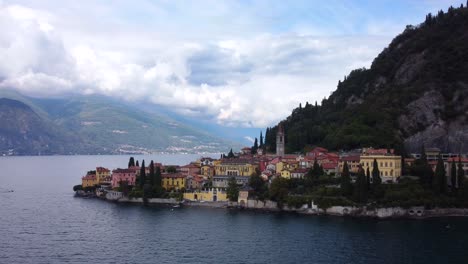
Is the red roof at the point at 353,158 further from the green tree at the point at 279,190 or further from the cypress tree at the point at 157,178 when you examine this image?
the cypress tree at the point at 157,178

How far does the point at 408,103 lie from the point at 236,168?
40.2 m

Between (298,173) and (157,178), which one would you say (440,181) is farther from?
(157,178)

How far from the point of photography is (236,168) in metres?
97.7

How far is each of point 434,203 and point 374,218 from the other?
875cm

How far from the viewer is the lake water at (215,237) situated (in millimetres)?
49562

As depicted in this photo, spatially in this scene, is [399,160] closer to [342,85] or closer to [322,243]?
[322,243]

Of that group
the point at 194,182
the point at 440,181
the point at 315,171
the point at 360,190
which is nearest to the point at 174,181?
the point at 194,182

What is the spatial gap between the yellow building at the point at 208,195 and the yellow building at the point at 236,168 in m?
11.3

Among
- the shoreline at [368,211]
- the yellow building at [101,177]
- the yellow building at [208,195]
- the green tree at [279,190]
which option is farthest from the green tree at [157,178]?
the green tree at [279,190]

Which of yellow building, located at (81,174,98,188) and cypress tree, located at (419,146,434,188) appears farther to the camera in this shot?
yellow building, located at (81,174,98,188)

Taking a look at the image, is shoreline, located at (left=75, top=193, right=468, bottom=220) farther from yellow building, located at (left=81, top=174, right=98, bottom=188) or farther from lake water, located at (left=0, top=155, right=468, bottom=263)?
yellow building, located at (left=81, top=174, right=98, bottom=188)

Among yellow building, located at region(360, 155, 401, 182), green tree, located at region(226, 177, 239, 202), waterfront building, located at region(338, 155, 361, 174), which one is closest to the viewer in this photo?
yellow building, located at region(360, 155, 401, 182)

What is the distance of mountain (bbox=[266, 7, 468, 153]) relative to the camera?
102188mm

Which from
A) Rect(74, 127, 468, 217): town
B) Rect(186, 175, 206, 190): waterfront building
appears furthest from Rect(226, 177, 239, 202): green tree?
Rect(186, 175, 206, 190): waterfront building
